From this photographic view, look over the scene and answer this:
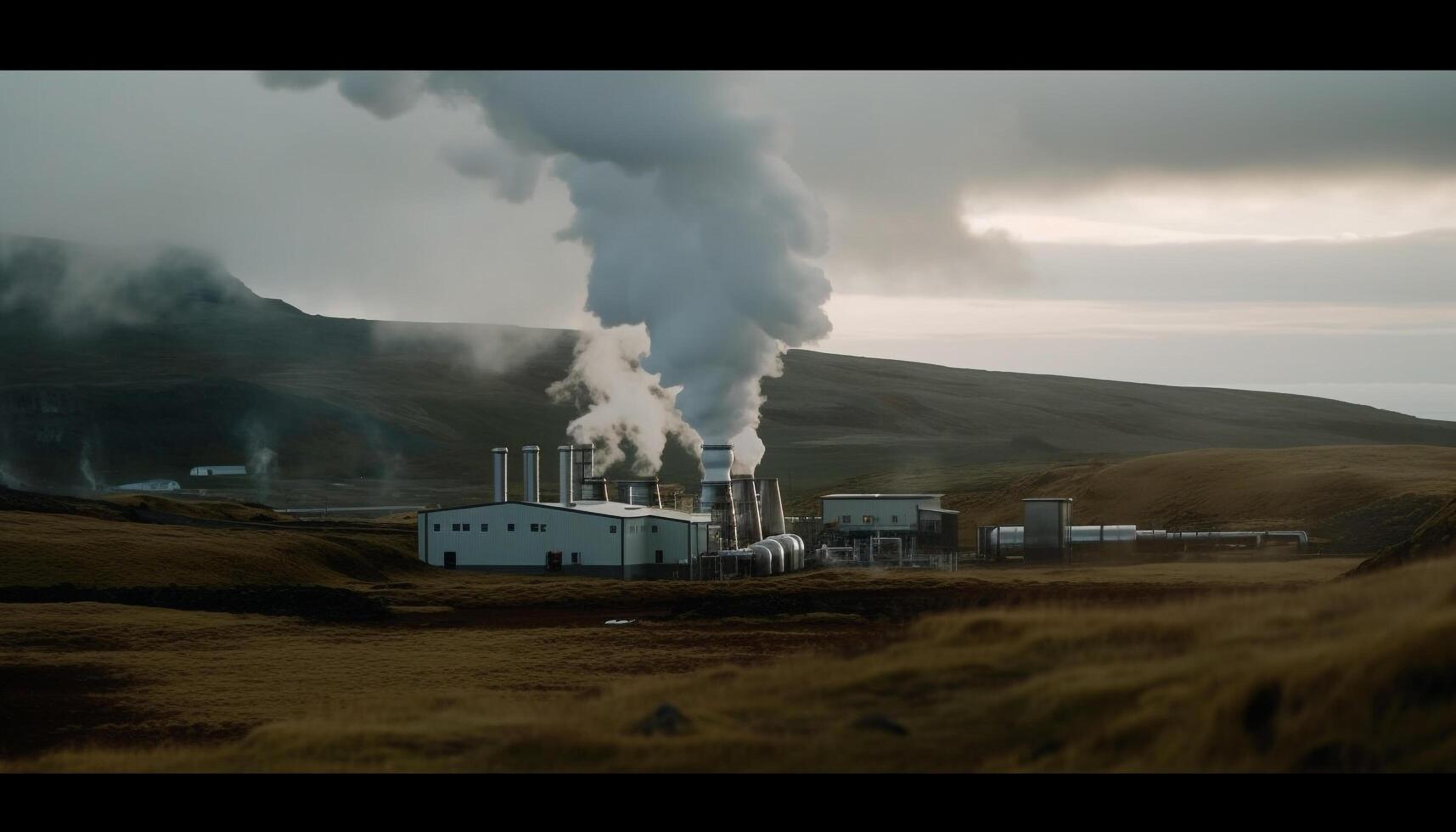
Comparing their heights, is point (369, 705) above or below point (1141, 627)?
below

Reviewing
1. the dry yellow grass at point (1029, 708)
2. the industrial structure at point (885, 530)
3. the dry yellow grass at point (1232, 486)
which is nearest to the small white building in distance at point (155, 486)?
the dry yellow grass at point (1232, 486)

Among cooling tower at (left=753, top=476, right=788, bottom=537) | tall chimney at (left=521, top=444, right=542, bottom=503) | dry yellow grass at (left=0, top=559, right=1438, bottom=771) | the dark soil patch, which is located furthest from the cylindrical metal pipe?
dry yellow grass at (left=0, top=559, right=1438, bottom=771)

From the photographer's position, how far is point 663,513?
88.8 meters

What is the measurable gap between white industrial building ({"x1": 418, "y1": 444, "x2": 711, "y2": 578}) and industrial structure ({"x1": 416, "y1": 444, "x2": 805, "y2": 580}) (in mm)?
48

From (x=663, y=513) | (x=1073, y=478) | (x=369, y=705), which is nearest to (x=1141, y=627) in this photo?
(x=369, y=705)

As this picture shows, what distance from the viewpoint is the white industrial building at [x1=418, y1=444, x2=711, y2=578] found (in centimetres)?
8081

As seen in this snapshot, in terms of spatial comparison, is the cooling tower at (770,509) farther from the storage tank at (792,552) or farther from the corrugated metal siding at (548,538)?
the corrugated metal siding at (548,538)

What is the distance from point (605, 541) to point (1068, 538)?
28878 mm

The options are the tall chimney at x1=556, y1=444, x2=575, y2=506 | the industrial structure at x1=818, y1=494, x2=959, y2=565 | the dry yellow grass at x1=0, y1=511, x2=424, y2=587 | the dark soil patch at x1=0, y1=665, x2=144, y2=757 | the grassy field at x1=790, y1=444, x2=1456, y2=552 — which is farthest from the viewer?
the grassy field at x1=790, y1=444, x2=1456, y2=552

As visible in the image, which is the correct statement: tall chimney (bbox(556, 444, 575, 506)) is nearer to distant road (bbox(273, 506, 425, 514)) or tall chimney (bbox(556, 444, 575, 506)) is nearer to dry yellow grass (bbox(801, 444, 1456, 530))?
dry yellow grass (bbox(801, 444, 1456, 530))

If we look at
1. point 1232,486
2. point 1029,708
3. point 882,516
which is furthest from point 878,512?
point 1029,708

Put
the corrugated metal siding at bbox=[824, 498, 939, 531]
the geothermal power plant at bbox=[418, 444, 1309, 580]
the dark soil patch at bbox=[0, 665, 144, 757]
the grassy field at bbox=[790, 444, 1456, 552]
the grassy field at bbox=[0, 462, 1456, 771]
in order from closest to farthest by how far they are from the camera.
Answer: the grassy field at bbox=[0, 462, 1456, 771] < the dark soil patch at bbox=[0, 665, 144, 757] < the geothermal power plant at bbox=[418, 444, 1309, 580] < the grassy field at bbox=[790, 444, 1456, 552] < the corrugated metal siding at bbox=[824, 498, 939, 531]
